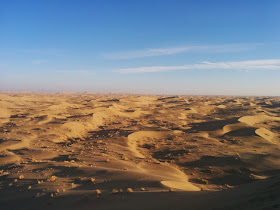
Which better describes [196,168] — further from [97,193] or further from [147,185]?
[97,193]

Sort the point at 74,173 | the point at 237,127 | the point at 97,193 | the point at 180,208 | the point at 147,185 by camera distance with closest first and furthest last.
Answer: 1. the point at 180,208
2. the point at 97,193
3. the point at 147,185
4. the point at 74,173
5. the point at 237,127

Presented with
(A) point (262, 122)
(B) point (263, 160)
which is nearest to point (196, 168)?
(B) point (263, 160)

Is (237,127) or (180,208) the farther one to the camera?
(237,127)

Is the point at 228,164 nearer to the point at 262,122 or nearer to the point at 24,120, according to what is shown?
the point at 262,122

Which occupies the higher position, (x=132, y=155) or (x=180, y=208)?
(x=180, y=208)

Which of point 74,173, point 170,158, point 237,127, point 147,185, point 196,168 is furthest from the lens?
point 237,127

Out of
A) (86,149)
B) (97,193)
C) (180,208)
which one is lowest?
(86,149)

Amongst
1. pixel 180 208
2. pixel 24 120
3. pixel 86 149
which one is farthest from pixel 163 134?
pixel 24 120

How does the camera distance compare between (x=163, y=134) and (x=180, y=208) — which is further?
(x=163, y=134)

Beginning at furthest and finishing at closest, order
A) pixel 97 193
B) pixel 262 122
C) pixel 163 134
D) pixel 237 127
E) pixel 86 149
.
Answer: pixel 262 122
pixel 237 127
pixel 163 134
pixel 86 149
pixel 97 193
